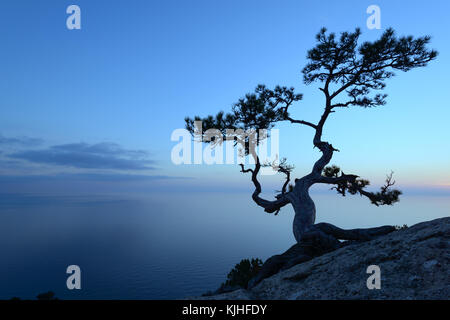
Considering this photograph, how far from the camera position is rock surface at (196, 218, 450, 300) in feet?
20.6

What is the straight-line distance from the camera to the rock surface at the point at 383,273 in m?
6.28

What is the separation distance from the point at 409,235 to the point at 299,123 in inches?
412

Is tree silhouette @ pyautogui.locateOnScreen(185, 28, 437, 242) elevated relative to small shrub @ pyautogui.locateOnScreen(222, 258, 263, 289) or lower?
elevated

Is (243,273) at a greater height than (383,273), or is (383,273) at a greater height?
(383,273)

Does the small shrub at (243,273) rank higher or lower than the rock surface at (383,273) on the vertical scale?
lower

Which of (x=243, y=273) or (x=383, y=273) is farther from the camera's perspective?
(x=243, y=273)

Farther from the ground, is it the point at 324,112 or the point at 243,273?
the point at 324,112

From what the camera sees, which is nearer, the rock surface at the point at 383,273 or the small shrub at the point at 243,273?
the rock surface at the point at 383,273

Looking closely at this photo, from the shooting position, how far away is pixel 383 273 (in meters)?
7.00

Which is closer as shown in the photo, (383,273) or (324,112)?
(383,273)

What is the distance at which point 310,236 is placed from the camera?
12391 mm
